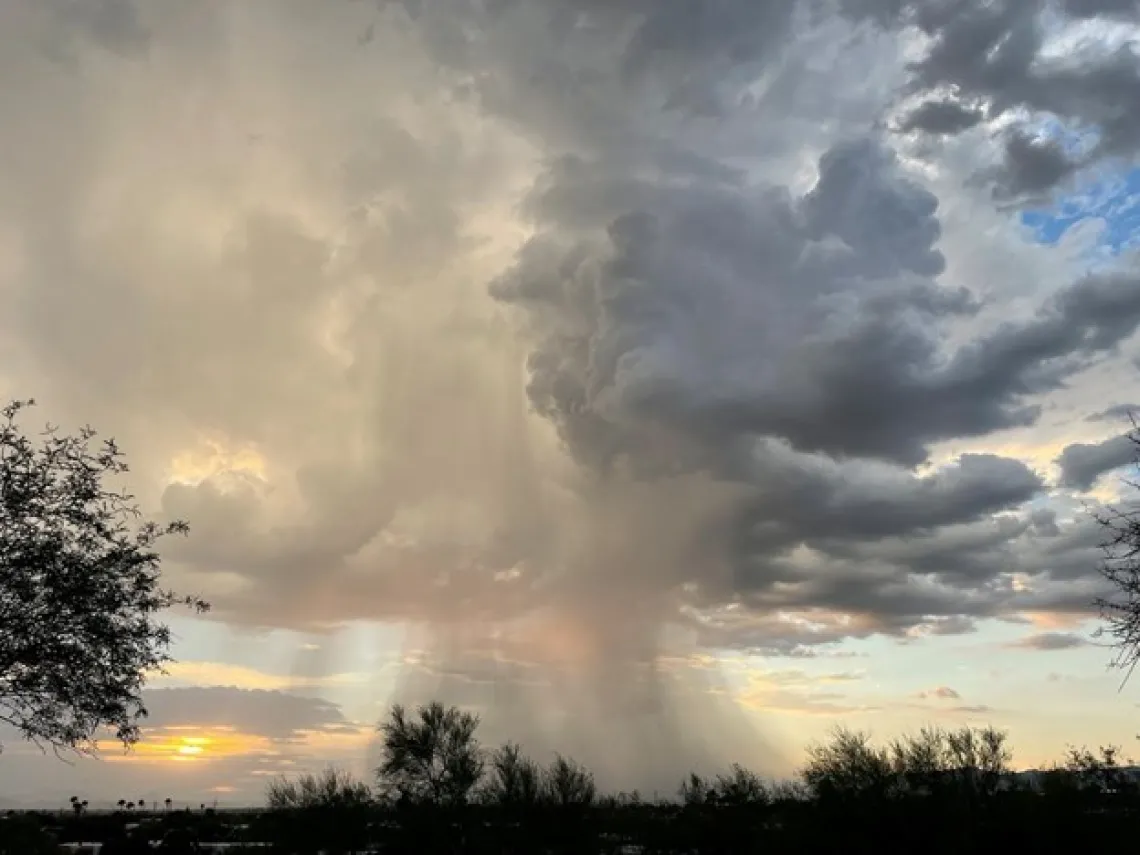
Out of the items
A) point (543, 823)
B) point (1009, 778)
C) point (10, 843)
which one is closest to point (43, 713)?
point (10, 843)

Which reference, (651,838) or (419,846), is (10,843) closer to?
(419,846)

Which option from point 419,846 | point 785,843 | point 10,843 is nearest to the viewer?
point 10,843

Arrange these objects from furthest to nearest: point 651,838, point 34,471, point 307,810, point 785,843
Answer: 1. point 307,810
2. point 651,838
3. point 785,843
4. point 34,471

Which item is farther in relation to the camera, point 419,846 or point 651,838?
point 651,838

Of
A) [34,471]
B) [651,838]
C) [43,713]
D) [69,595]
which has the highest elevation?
[34,471]

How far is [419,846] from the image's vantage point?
68.1 meters

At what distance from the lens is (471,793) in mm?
71188

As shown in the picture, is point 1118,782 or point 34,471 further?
Answer: point 1118,782

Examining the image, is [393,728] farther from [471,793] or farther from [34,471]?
[34,471]

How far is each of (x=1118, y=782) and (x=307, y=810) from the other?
231ft

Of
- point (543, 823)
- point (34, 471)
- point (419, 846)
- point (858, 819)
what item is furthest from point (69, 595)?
point (419, 846)

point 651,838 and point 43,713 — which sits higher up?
point 43,713

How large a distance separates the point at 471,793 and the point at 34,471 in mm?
63296

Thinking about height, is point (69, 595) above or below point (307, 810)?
above
